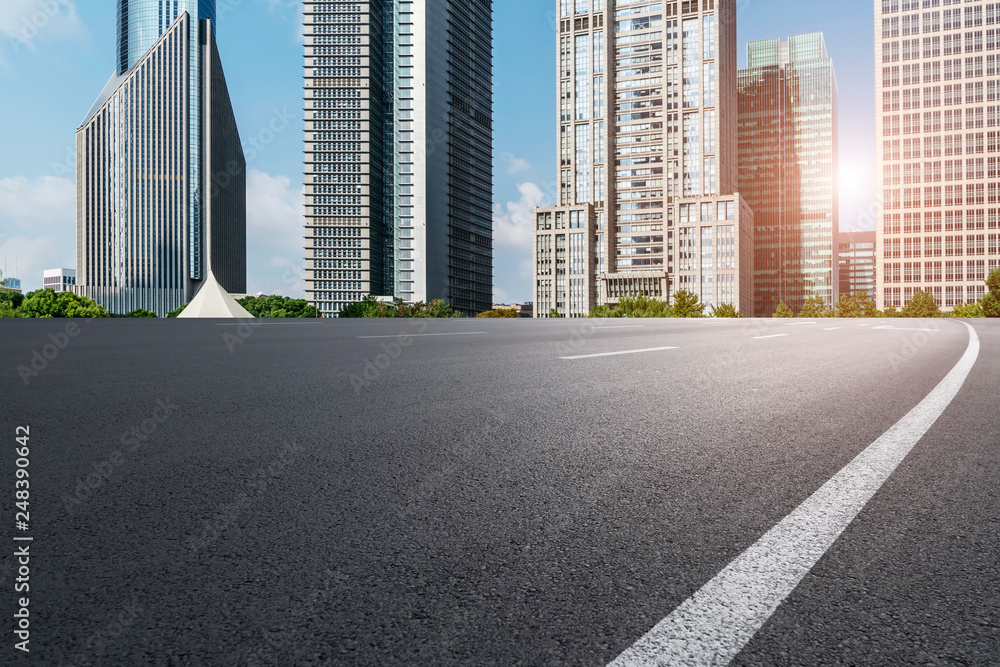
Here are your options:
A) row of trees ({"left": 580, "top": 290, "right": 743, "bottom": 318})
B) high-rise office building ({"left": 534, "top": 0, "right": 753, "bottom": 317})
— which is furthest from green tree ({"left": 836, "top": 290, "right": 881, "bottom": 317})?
high-rise office building ({"left": 534, "top": 0, "right": 753, "bottom": 317})

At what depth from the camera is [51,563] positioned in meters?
1.80

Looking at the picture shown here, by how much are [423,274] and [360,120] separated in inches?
1611

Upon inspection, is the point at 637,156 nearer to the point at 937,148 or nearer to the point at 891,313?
the point at 937,148

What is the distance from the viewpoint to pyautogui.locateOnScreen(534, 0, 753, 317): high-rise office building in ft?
496

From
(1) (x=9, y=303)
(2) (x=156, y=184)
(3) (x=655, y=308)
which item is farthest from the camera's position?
(2) (x=156, y=184)

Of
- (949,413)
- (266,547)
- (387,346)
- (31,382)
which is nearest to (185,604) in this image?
(266,547)

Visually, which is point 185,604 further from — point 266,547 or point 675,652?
point 675,652

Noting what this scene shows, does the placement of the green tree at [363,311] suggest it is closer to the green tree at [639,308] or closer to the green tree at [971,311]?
the green tree at [639,308]

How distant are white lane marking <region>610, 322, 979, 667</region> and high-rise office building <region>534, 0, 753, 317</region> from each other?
150945 millimetres

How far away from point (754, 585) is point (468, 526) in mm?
861

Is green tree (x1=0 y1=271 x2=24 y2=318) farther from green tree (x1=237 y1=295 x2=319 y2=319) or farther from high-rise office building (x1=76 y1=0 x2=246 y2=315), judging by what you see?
high-rise office building (x1=76 y1=0 x2=246 y2=315)

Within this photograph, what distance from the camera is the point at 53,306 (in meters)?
45.7

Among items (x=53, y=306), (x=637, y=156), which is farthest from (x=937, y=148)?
(x=53, y=306)

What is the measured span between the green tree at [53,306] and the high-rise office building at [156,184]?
114470 millimetres
